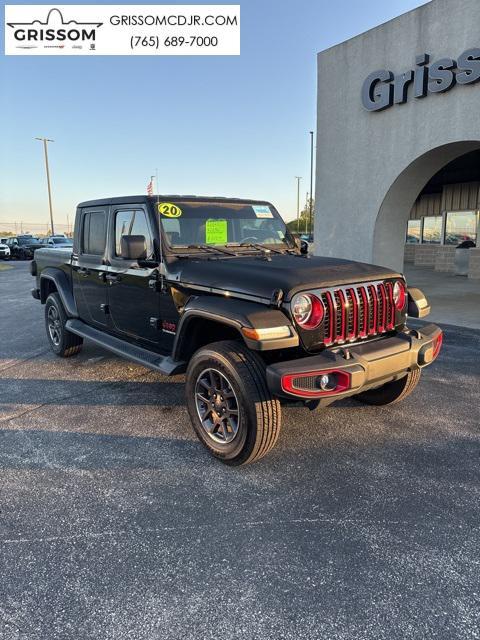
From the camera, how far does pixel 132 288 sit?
4449 millimetres

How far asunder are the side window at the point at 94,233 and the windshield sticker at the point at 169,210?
1.00 meters

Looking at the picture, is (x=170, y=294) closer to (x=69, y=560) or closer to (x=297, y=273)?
(x=297, y=273)

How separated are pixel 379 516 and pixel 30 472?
2.35 metres

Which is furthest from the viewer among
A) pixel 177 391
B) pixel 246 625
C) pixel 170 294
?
pixel 177 391

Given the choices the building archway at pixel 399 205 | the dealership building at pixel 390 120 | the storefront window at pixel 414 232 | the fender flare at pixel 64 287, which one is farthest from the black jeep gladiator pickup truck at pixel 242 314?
the storefront window at pixel 414 232

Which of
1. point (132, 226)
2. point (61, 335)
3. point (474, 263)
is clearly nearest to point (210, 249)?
point (132, 226)

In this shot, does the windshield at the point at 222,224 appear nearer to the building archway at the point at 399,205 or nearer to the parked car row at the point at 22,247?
the building archway at the point at 399,205

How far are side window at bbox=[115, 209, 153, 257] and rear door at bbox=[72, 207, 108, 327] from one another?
27cm

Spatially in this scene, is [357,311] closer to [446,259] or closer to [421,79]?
[421,79]

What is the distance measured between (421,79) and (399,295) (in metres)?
6.80

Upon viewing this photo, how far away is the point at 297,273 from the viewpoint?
11.0 ft

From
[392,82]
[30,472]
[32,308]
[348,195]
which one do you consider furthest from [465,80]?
[32,308]

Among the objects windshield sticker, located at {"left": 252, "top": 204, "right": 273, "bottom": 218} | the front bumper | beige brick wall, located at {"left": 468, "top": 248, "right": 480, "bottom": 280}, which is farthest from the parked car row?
the front bumper

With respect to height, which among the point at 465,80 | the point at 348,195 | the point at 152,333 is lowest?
the point at 152,333
